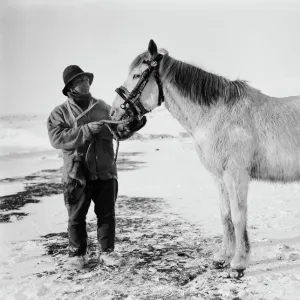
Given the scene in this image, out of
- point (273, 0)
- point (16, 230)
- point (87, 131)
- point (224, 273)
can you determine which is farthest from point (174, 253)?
point (273, 0)

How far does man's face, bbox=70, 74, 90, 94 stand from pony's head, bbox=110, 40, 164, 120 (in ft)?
1.40

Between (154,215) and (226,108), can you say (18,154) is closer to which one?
(154,215)

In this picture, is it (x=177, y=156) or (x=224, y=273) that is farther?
(x=177, y=156)

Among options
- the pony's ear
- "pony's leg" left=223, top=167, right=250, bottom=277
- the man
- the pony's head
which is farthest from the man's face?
"pony's leg" left=223, top=167, right=250, bottom=277

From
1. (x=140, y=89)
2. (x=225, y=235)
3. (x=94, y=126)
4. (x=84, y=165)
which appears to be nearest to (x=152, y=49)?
(x=140, y=89)

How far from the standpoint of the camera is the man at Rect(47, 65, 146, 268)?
11.3 feet

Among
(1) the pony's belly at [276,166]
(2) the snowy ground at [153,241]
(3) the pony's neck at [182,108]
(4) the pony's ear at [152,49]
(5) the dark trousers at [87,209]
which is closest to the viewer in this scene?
(2) the snowy ground at [153,241]

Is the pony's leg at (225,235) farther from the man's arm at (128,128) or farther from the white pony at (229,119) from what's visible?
the man's arm at (128,128)

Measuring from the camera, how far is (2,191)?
714cm

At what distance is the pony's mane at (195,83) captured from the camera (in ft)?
10.8

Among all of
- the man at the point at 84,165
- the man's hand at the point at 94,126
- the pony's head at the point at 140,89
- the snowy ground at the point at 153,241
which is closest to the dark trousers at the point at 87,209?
the man at the point at 84,165

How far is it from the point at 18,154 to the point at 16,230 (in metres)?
7.31

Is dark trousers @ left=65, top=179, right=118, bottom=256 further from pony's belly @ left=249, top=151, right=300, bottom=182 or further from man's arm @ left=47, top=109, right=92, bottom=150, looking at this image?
pony's belly @ left=249, top=151, right=300, bottom=182

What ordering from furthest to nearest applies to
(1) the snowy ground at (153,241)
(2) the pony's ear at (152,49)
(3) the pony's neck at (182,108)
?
(3) the pony's neck at (182,108) → (2) the pony's ear at (152,49) → (1) the snowy ground at (153,241)
